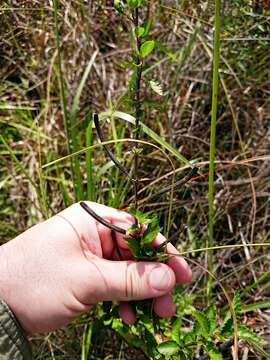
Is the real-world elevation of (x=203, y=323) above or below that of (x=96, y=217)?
below

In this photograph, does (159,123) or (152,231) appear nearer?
(152,231)

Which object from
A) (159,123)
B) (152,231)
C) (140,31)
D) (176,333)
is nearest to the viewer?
(140,31)

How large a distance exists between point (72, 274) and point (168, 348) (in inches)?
9.8

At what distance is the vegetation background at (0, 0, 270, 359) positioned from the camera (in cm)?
140

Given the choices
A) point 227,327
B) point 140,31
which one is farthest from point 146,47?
point 227,327

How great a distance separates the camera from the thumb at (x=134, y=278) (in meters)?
1.01

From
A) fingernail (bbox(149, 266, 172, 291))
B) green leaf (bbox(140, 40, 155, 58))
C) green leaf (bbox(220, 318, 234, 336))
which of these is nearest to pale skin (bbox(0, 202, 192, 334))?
fingernail (bbox(149, 266, 172, 291))

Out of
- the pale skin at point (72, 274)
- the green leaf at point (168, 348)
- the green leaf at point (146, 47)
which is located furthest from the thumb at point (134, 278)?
the green leaf at point (146, 47)

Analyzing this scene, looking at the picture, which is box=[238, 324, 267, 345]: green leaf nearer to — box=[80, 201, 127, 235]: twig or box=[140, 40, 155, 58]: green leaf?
box=[80, 201, 127, 235]: twig

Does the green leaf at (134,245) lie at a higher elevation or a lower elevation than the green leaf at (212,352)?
higher

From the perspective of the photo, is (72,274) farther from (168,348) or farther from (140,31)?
(140,31)

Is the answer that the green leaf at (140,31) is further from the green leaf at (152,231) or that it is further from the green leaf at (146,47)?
the green leaf at (152,231)

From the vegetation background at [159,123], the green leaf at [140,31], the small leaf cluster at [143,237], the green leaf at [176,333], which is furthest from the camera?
the vegetation background at [159,123]

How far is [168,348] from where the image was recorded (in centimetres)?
102
